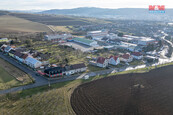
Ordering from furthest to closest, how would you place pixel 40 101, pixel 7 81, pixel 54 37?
pixel 54 37
pixel 7 81
pixel 40 101

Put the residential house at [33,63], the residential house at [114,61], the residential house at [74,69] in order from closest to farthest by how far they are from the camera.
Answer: the residential house at [74,69]
the residential house at [33,63]
the residential house at [114,61]

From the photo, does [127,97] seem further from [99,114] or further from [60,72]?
[60,72]

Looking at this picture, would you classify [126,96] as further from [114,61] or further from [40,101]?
[114,61]

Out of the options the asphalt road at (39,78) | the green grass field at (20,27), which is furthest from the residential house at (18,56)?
the green grass field at (20,27)

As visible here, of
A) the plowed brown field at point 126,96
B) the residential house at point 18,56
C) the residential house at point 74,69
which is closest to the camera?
the plowed brown field at point 126,96

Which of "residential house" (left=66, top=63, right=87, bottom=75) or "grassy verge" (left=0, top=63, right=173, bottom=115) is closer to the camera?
"grassy verge" (left=0, top=63, right=173, bottom=115)

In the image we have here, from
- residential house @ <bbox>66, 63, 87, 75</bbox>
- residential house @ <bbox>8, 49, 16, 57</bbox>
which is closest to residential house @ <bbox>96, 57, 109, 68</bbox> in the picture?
residential house @ <bbox>66, 63, 87, 75</bbox>

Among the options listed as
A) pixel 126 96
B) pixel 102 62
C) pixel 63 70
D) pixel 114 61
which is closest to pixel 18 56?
pixel 63 70

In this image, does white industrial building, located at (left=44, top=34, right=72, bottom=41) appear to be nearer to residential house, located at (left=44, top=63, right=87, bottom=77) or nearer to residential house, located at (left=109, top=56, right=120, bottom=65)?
residential house, located at (left=109, top=56, right=120, bottom=65)

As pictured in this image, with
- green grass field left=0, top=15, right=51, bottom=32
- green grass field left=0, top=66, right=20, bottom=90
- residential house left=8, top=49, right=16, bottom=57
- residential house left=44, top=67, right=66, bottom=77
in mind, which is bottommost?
green grass field left=0, top=66, right=20, bottom=90

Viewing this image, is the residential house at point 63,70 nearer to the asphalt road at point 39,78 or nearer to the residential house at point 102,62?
the asphalt road at point 39,78
